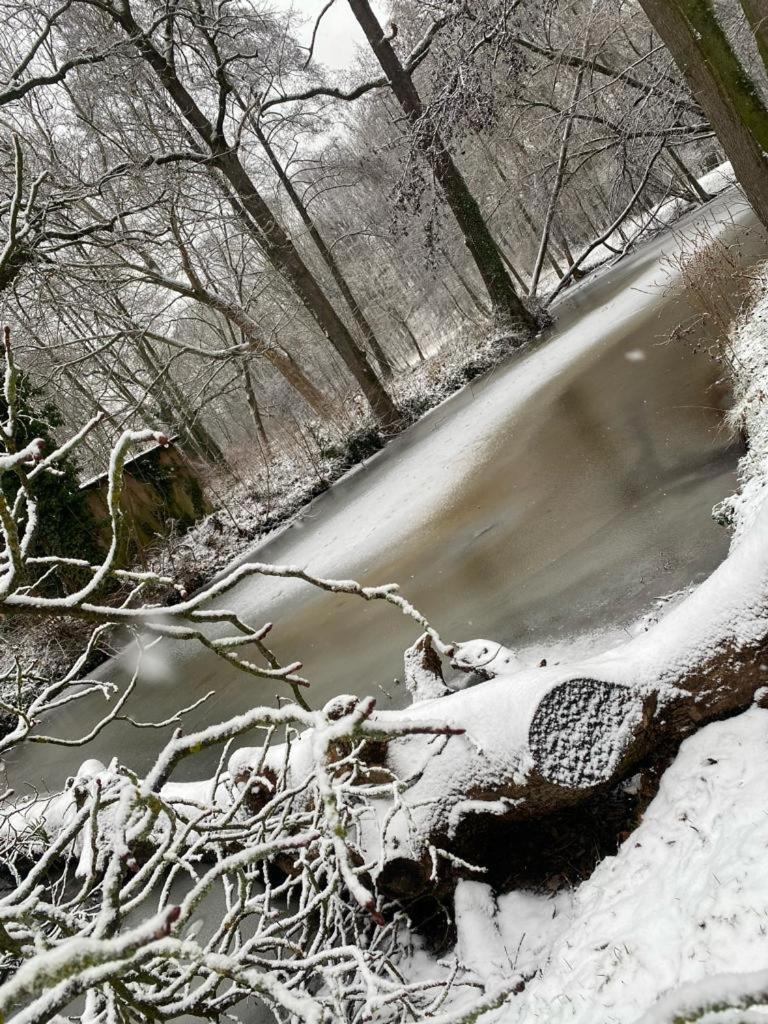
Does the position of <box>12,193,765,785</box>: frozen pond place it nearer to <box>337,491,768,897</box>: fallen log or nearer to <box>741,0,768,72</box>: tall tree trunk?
<box>337,491,768,897</box>: fallen log

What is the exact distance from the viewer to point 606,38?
360 inches

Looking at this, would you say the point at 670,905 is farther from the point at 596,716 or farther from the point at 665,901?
the point at 596,716

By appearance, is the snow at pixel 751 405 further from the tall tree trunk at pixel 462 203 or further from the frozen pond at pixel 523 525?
the tall tree trunk at pixel 462 203

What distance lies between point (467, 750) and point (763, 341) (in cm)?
530

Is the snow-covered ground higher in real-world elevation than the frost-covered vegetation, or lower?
lower

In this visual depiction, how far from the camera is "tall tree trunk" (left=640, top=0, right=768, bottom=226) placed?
224 inches

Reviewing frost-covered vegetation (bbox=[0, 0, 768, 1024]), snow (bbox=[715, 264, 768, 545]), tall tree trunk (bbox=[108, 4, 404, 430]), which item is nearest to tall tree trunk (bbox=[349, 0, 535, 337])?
frost-covered vegetation (bbox=[0, 0, 768, 1024])

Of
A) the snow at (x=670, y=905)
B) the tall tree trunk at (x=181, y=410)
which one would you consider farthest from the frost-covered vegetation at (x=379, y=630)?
the tall tree trunk at (x=181, y=410)

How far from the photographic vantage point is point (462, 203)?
51.4 ft

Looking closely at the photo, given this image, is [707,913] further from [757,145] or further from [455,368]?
[455,368]

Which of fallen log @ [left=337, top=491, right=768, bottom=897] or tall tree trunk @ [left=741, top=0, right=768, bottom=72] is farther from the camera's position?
tall tree trunk @ [left=741, top=0, right=768, bottom=72]

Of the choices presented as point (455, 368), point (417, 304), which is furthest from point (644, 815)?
point (417, 304)

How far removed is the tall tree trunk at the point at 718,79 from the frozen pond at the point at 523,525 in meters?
2.38

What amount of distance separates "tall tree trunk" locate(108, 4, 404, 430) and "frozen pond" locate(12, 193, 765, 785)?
10.4 feet
